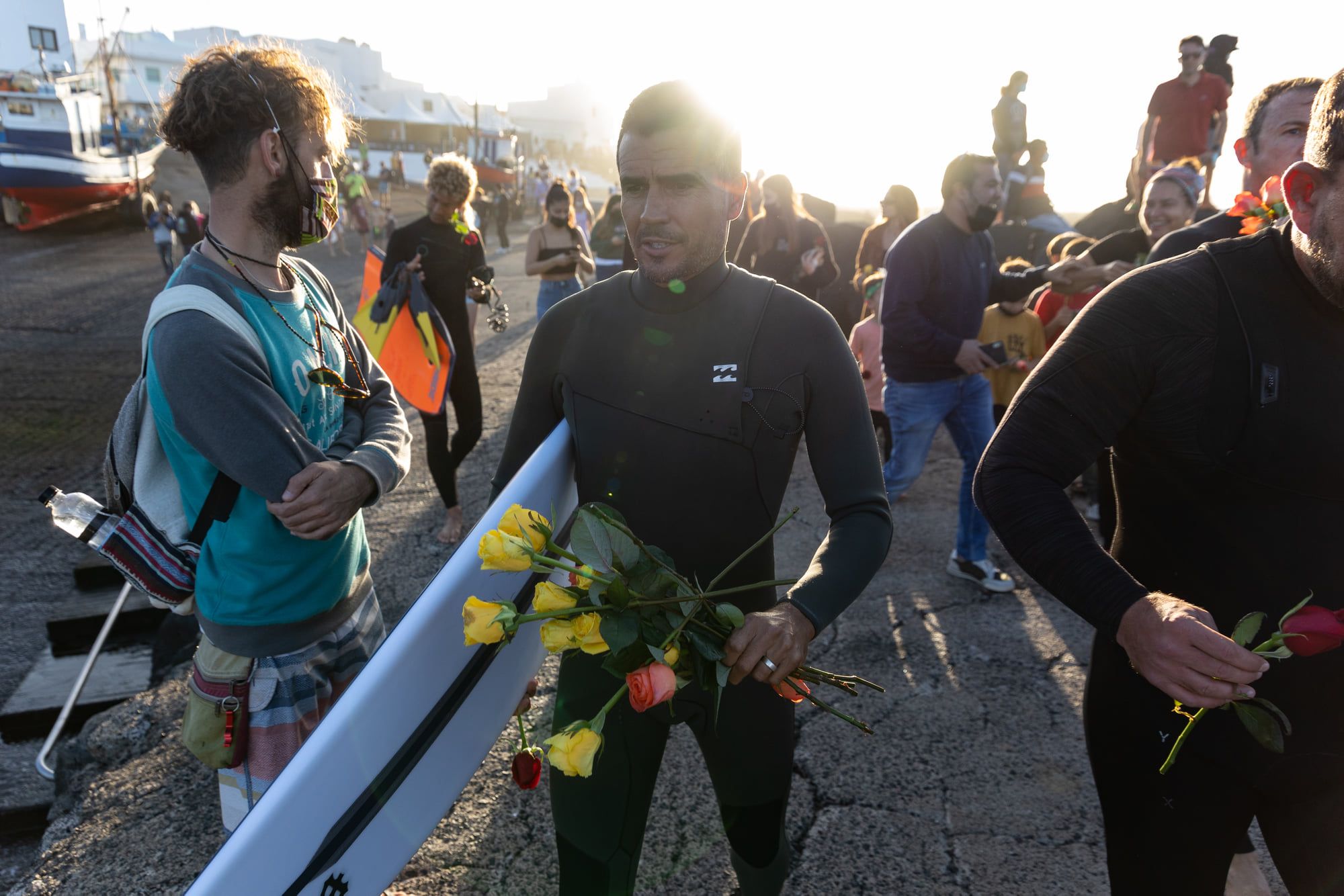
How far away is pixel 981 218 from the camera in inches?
160

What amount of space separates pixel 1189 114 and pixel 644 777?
27.0ft

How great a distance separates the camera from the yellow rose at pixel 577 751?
3.61 feet

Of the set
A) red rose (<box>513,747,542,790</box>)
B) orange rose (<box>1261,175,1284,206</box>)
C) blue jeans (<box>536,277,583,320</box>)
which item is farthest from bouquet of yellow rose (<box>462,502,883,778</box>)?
blue jeans (<box>536,277,583,320</box>)

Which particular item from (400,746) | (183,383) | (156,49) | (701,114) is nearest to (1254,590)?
(701,114)

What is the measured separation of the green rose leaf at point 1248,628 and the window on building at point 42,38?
5302 cm

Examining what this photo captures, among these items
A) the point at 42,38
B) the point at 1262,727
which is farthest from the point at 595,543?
the point at 42,38

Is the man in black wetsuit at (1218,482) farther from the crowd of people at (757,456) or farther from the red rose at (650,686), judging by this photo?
the red rose at (650,686)

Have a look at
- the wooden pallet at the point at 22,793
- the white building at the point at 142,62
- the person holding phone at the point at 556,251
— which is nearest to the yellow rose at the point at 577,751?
the wooden pallet at the point at 22,793

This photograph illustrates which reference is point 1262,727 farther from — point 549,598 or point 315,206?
point 315,206

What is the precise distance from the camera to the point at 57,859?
2492 millimetres

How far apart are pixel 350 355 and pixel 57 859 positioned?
190 cm

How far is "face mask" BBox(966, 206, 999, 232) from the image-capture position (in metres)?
4.02

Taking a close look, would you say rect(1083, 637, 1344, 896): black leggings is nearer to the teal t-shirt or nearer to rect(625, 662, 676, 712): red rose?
rect(625, 662, 676, 712): red rose

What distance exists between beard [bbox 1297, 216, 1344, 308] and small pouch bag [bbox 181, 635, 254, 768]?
2099mm
